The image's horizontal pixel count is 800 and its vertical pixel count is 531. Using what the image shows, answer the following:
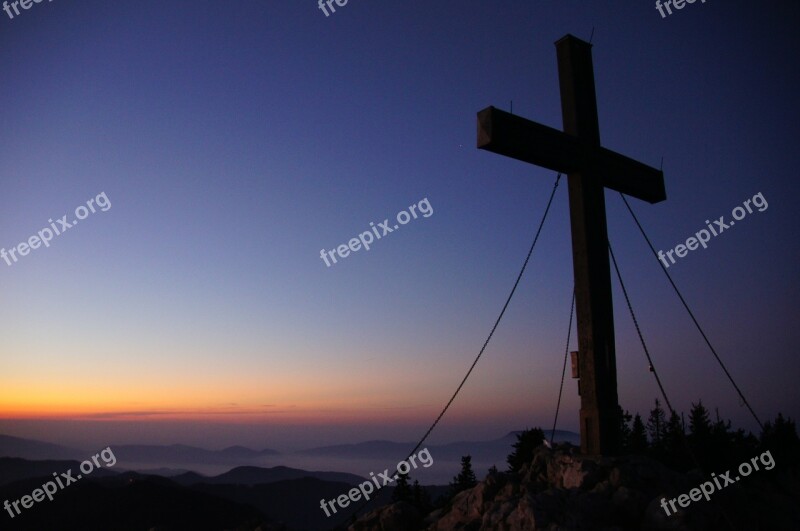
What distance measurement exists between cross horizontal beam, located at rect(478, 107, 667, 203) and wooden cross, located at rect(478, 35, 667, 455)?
12mm

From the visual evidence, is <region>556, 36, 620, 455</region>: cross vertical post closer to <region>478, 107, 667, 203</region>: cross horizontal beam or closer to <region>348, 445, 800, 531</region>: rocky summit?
<region>478, 107, 667, 203</region>: cross horizontal beam

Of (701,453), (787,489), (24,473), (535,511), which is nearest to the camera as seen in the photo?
(535,511)

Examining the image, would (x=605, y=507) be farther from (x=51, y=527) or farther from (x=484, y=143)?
(x=51, y=527)

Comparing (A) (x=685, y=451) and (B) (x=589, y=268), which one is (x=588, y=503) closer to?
(B) (x=589, y=268)

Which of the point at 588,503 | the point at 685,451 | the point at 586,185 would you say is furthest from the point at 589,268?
the point at 685,451

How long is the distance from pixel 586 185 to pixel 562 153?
0.61 metres

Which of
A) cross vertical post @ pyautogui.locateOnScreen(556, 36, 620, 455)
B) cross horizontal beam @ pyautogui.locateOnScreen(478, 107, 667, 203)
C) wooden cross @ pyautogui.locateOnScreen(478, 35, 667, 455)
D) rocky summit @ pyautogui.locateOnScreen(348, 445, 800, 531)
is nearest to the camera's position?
rocky summit @ pyautogui.locateOnScreen(348, 445, 800, 531)

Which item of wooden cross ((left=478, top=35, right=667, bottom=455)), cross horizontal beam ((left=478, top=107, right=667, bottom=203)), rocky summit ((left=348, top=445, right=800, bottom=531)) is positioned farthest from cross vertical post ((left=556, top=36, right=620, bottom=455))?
rocky summit ((left=348, top=445, right=800, bottom=531))

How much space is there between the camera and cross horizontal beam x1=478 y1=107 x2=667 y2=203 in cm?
780

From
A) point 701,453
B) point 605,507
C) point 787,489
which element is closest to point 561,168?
point 605,507

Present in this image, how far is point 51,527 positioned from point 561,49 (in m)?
61.9

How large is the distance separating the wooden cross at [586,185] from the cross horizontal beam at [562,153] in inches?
0.5

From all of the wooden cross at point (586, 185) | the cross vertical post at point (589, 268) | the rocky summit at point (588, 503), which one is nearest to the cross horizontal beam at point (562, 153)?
the wooden cross at point (586, 185)

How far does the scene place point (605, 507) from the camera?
6.89 metres
